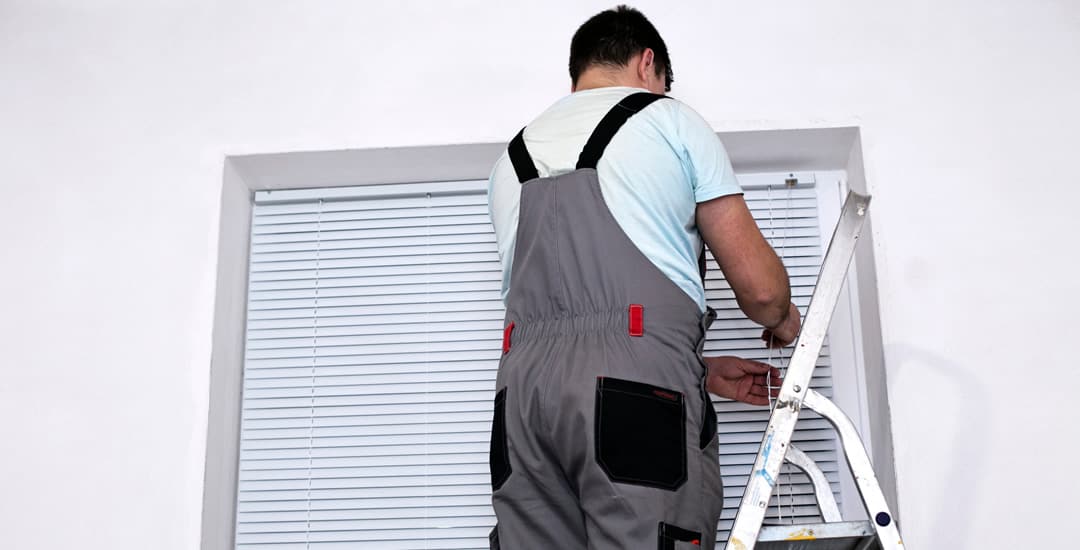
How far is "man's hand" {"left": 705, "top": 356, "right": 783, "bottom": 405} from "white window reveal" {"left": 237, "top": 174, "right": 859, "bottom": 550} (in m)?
0.32

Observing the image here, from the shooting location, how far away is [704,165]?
1504 millimetres

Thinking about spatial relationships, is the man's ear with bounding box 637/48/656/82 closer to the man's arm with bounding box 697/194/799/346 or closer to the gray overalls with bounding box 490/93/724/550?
the gray overalls with bounding box 490/93/724/550

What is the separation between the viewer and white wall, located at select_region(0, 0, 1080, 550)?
197 centimetres

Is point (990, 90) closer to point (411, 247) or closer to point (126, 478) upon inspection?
point (411, 247)

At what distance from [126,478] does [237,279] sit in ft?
1.73

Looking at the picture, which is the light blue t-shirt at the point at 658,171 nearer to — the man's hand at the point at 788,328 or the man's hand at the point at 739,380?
the man's hand at the point at 788,328

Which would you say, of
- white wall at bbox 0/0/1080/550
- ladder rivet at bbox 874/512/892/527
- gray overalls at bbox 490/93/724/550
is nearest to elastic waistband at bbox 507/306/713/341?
gray overalls at bbox 490/93/724/550

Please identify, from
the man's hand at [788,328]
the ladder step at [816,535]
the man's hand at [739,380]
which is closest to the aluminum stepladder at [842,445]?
the ladder step at [816,535]

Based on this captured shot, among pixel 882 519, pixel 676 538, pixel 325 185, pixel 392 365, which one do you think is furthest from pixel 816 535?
pixel 325 185

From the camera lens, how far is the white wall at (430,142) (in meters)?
1.97

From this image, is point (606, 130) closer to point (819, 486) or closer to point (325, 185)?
point (819, 486)

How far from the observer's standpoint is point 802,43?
2.20m

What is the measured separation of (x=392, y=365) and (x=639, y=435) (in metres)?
1.10

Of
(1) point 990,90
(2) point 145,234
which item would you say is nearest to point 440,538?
(2) point 145,234
